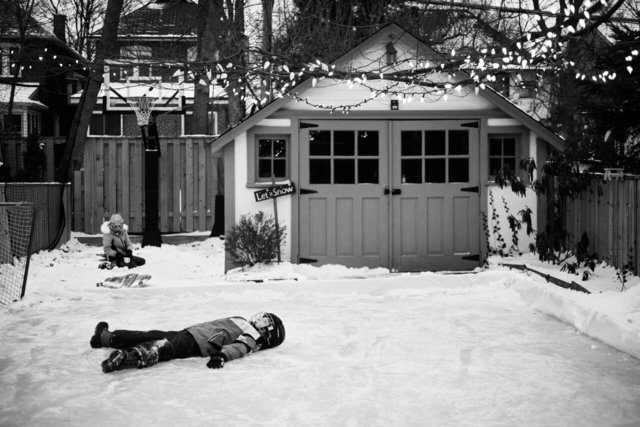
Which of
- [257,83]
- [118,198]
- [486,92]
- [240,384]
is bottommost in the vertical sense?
[240,384]

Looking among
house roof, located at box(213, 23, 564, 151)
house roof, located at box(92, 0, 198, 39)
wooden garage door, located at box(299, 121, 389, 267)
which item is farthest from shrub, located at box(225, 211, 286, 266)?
house roof, located at box(92, 0, 198, 39)

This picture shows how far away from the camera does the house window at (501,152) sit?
11922 millimetres

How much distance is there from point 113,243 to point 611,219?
22.1ft

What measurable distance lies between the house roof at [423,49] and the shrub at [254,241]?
114cm

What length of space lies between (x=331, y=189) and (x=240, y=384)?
21.6 feet

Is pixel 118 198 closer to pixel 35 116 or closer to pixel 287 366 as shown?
pixel 287 366

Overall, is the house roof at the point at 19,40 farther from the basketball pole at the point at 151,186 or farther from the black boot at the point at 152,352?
the black boot at the point at 152,352

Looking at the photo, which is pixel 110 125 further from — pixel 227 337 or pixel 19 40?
pixel 227 337

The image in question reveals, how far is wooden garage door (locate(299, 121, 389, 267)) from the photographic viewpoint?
1151 centimetres

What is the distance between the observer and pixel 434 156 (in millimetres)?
11703

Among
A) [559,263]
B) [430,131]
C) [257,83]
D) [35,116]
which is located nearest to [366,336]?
[559,263]

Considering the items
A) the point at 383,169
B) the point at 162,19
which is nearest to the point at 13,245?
the point at 383,169

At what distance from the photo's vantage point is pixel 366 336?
22.1ft

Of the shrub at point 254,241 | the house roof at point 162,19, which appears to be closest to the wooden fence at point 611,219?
the shrub at point 254,241
